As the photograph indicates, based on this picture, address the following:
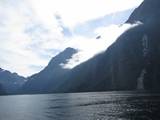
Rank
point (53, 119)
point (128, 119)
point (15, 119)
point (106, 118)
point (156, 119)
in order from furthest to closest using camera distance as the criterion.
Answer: point (15, 119) → point (53, 119) → point (106, 118) → point (128, 119) → point (156, 119)

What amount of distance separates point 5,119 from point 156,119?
56.3 m

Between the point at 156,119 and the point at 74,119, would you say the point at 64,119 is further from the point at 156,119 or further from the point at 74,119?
the point at 156,119

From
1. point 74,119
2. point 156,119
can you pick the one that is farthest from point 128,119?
point 74,119

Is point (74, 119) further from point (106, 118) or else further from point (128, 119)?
point (128, 119)

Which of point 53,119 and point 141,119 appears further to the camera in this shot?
point 53,119

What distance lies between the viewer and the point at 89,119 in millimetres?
98438

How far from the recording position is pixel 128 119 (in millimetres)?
92938

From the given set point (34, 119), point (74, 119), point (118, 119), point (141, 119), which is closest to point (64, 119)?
point (74, 119)

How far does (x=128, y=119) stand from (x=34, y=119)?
35.1 m

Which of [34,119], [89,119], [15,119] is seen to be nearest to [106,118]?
[89,119]

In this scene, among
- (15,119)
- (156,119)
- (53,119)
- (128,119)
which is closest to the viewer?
(156,119)

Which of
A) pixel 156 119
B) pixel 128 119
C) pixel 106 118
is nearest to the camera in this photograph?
pixel 156 119

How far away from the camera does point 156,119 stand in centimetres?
8712

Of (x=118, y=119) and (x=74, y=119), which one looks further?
(x=74, y=119)
